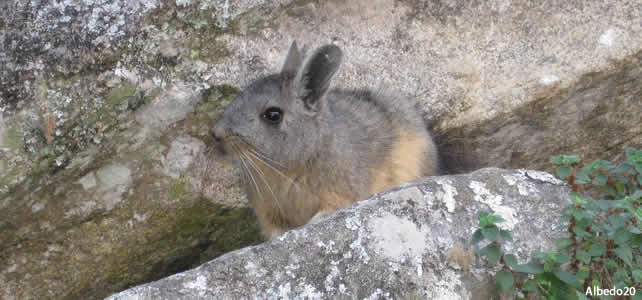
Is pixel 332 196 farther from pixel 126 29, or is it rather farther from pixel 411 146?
pixel 126 29

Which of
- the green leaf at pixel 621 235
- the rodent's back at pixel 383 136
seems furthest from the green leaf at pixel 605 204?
the rodent's back at pixel 383 136

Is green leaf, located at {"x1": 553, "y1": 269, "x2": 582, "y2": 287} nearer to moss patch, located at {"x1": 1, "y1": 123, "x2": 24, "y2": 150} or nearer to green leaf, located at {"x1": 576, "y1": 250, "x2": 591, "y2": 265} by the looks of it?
green leaf, located at {"x1": 576, "y1": 250, "x2": 591, "y2": 265}

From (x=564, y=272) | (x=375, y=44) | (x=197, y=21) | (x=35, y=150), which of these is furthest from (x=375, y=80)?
(x=564, y=272)

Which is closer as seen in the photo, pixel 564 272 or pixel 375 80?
pixel 564 272

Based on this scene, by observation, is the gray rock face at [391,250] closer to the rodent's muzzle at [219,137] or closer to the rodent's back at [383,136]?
the rodent's muzzle at [219,137]

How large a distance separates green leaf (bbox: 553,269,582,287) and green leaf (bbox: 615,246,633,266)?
0.21 metres

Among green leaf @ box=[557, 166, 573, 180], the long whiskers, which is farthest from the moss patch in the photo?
green leaf @ box=[557, 166, 573, 180]

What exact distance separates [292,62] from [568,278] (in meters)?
2.58

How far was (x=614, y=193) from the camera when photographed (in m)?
3.16

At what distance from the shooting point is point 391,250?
2924 mm

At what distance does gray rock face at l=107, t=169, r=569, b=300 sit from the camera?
277cm

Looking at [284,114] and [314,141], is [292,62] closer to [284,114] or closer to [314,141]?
[284,114]

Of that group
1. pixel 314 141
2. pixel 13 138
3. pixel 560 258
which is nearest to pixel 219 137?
pixel 314 141

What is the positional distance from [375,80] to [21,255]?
2784 millimetres
